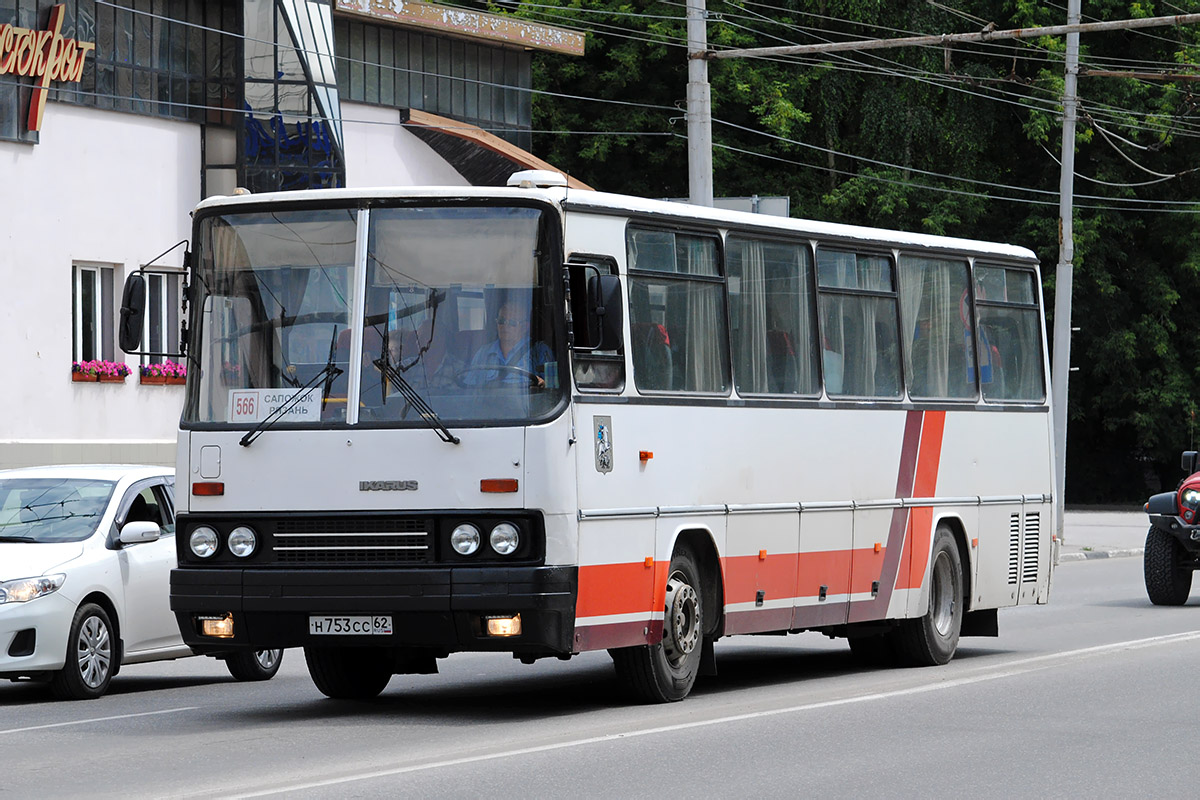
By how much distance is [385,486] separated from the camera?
11562 millimetres

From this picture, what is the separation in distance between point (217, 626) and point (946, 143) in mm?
41650

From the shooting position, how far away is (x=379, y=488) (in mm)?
11562

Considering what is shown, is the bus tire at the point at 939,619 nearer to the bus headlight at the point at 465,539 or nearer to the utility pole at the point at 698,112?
the bus headlight at the point at 465,539

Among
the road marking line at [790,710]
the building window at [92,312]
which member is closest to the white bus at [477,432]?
the road marking line at [790,710]

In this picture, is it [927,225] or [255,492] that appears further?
[927,225]

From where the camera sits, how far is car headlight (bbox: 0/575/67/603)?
1372cm

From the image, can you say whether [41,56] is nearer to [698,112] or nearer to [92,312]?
[92,312]

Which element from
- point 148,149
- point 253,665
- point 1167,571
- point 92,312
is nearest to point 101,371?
point 92,312

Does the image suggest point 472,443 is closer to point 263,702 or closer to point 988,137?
point 263,702

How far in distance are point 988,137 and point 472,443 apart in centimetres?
4229

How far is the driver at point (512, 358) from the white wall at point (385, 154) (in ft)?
85.4

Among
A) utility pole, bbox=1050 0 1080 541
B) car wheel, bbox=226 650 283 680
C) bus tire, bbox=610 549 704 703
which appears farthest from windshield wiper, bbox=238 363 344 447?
utility pole, bbox=1050 0 1080 541

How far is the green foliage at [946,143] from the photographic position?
164ft

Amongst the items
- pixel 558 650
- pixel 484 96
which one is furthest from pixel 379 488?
pixel 484 96
